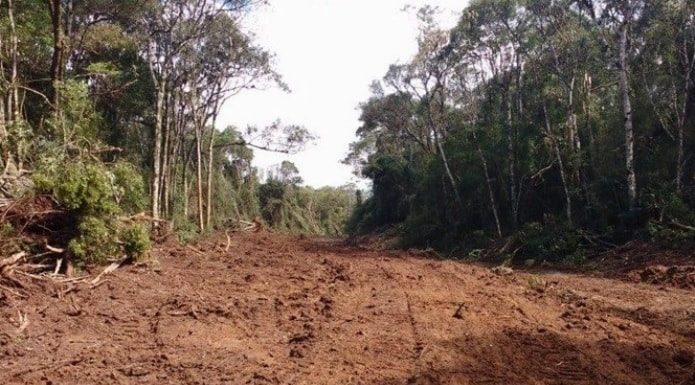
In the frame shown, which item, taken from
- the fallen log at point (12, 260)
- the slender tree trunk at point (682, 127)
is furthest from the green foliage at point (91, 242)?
the slender tree trunk at point (682, 127)

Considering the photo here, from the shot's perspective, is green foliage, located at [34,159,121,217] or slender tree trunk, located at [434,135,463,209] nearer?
green foliage, located at [34,159,121,217]

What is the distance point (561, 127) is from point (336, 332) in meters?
15.3

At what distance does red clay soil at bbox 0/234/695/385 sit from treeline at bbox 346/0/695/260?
6359 millimetres

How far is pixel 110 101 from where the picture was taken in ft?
66.7

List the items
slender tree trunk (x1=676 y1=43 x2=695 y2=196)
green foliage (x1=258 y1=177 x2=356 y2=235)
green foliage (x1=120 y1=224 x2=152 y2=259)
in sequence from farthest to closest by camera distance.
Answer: green foliage (x1=258 y1=177 x2=356 y2=235) → slender tree trunk (x1=676 y1=43 x2=695 y2=196) → green foliage (x1=120 y1=224 x2=152 y2=259)

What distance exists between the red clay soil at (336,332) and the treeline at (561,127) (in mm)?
6359

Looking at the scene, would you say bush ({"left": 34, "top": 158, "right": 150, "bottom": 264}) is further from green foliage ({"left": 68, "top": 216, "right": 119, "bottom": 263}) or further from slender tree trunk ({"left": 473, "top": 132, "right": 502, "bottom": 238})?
slender tree trunk ({"left": 473, "top": 132, "right": 502, "bottom": 238})

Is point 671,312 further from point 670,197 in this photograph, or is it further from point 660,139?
point 660,139

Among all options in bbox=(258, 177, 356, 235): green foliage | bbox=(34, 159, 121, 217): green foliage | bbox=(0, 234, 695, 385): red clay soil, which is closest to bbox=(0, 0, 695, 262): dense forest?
bbox=(34, 159, 121, 217): green foliage

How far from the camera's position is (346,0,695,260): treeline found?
15.1 meters

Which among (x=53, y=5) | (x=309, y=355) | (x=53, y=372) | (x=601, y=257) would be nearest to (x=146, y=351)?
(x=53, y=372)

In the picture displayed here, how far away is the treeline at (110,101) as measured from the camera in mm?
9102

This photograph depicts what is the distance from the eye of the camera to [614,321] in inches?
286

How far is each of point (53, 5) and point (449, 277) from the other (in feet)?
31.7
